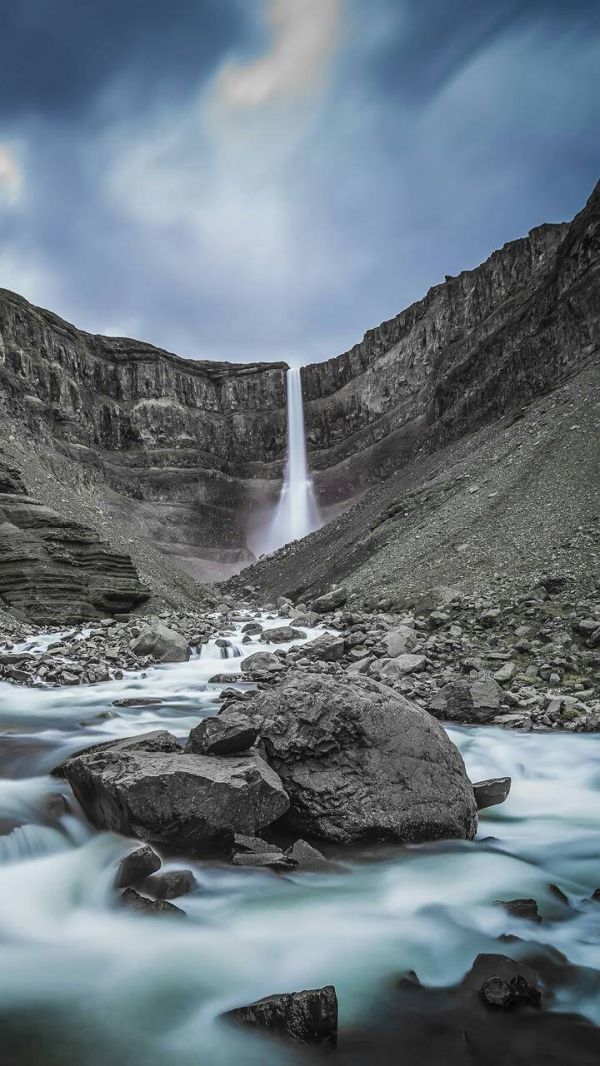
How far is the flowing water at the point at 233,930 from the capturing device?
2.90 m

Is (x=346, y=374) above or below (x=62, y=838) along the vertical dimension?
above

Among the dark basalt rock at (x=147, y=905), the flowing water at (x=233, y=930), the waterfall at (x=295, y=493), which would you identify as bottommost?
the flowing water at (x=233, y=930)

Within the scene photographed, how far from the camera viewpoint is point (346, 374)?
68.6 meters

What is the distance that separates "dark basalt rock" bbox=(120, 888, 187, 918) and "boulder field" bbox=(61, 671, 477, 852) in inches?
16.3

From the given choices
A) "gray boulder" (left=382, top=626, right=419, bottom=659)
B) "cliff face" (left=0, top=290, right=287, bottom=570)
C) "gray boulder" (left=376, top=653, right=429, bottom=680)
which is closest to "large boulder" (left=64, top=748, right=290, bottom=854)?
"gray boulder" (left=376, top=653, right=429, bottom=680)

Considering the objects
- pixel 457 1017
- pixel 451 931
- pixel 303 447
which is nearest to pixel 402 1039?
pixel 457 1017

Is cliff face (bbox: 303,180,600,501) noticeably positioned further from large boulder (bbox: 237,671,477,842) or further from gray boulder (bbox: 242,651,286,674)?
large boulder (bbox: 237,671,477,842)

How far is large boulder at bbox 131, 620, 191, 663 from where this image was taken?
13.4 meters

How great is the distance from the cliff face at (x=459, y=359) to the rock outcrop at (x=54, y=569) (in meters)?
24.4

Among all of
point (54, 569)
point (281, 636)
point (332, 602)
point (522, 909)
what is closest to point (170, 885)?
point (522, 909)

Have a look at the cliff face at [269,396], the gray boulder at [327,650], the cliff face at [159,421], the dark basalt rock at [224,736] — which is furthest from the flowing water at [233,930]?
the cliff face at [159,421]

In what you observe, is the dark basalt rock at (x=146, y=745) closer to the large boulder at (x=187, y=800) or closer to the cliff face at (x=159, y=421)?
the large boulder at (x=187, y=800)

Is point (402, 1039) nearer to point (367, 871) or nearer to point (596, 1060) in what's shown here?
point (596, 1060)

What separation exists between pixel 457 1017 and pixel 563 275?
39.5 meters
